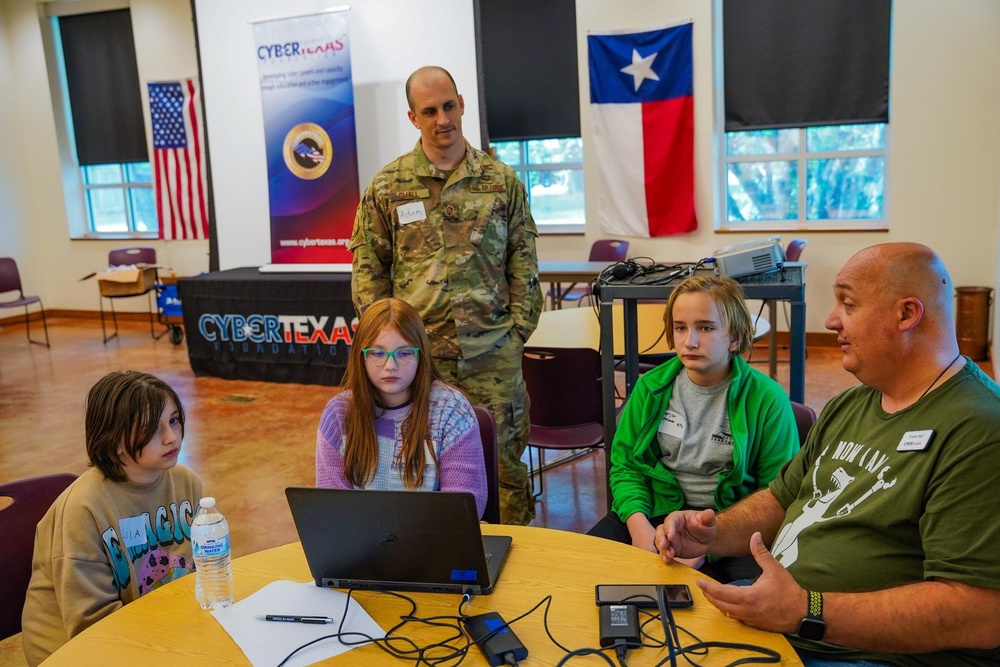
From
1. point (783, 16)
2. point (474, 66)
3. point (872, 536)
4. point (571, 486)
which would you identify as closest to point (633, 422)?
point (872, 536)

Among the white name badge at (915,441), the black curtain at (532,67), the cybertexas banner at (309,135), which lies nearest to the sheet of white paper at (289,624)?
the white name badge at (915,441)

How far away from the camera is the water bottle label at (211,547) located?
161 centimetres

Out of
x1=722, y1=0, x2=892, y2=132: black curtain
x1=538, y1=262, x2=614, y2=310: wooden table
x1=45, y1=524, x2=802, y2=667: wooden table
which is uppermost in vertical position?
x1=722, y1=0, x2=892, y2=132: black curtain

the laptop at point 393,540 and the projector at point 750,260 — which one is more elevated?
the projector at point 750,260

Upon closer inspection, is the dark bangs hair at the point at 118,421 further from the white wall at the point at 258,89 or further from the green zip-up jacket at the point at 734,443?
the white wall at the point at 258,89

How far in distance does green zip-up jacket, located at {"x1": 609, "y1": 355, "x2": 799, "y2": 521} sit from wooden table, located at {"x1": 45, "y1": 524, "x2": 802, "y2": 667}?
1.59 feet

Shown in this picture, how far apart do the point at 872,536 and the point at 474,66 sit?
14.2ft

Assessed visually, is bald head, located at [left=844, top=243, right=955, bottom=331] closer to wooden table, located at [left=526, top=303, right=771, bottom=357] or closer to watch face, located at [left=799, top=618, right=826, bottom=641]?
watch face, located at [left=799, top=618, right=826, bottom=641]

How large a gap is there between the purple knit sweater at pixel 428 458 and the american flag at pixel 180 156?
738 centimetres

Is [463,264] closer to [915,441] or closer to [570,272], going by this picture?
[915,441]

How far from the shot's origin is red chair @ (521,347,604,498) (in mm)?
3369

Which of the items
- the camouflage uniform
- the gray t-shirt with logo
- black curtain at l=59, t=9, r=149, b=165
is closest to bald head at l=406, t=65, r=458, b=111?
the camouflage uniform

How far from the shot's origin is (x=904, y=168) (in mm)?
6223

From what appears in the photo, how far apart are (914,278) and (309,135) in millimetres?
5462
